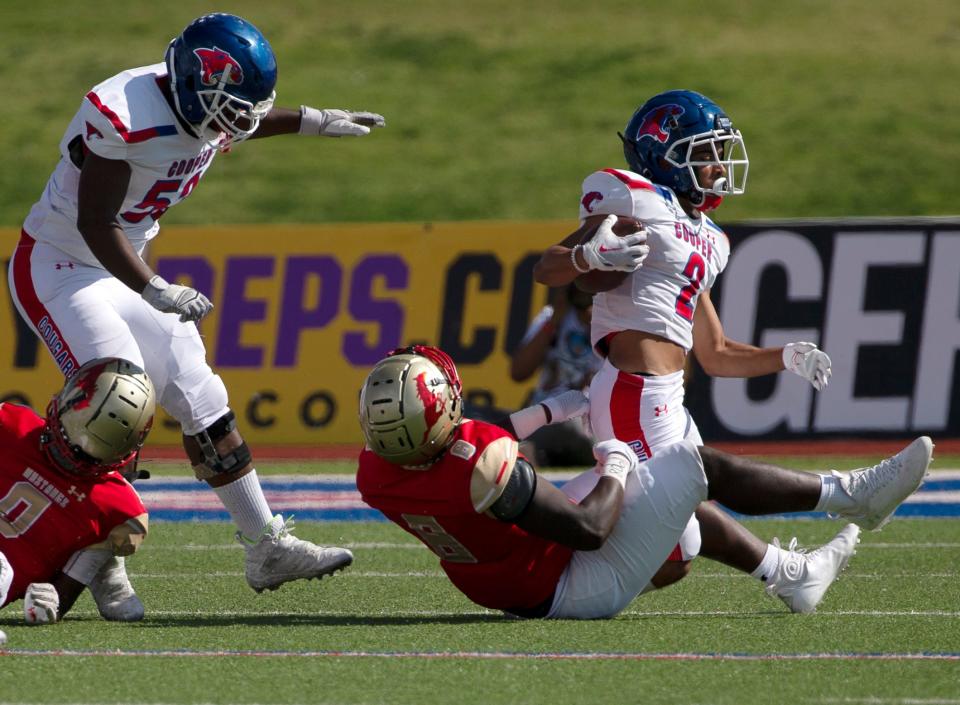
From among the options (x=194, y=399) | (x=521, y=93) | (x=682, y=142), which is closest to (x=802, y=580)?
(x=682, y=142)

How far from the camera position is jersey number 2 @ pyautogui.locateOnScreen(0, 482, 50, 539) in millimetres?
4805

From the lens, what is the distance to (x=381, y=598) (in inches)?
217

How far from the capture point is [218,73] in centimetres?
528

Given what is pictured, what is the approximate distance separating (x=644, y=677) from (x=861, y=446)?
7.45 metres

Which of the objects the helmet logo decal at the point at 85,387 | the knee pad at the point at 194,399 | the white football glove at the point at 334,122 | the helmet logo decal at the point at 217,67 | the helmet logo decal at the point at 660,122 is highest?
the helmet logo decal at the point at 217,67

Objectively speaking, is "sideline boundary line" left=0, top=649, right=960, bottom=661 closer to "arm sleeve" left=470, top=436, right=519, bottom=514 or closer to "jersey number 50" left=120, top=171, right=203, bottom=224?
"arm sleeve" left=470, top=436, right=519, bottom=514

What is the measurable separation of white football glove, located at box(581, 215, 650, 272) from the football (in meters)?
0.20

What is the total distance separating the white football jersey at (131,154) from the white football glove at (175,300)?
18.7 inches

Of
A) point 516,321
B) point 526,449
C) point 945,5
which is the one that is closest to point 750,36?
point 945,5

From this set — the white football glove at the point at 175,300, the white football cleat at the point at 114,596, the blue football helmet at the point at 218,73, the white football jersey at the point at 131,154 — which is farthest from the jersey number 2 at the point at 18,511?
the blue football helmet at the point at 218,73

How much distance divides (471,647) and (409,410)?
2.21 ft

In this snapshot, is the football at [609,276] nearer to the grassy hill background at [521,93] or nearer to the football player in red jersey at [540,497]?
the football player in red jersey at [540,497]

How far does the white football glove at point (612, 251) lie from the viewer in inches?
194

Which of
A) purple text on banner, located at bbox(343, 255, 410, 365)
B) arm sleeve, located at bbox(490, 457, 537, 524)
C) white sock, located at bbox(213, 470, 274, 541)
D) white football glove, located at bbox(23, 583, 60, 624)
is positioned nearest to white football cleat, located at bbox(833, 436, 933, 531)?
arm sleeve, located at bbox(490, 457, 537, 524)
